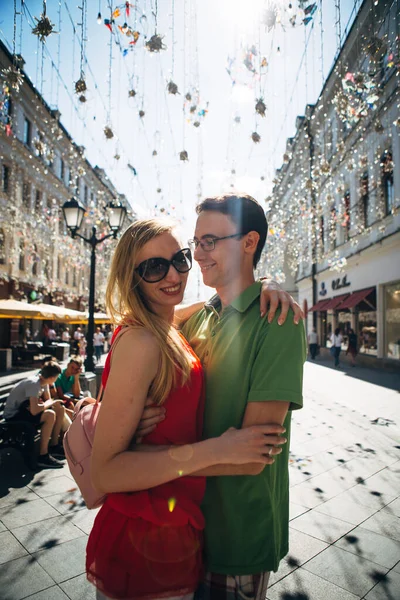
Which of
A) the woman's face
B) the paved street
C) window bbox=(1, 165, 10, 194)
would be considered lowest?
the paved street

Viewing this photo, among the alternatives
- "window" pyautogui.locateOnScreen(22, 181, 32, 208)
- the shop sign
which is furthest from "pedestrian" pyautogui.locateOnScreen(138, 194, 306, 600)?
"window" pyautogui.locateOnScreen(22, 181, 32, 208)

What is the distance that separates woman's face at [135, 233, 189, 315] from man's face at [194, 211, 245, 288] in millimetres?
163

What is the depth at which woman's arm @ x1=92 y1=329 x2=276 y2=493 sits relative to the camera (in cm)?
129

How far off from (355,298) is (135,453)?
66.1 feet

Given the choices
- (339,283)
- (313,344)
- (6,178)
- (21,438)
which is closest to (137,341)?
(21,438)

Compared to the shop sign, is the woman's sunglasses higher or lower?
lower

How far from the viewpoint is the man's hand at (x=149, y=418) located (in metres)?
1.35

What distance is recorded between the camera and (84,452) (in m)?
1.48

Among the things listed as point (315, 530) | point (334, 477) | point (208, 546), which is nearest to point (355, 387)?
point (334, 477)

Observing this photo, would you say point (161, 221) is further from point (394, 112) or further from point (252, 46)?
point (394, 112)

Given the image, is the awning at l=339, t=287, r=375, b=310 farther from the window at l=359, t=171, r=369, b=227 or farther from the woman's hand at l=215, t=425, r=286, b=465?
the woman's hand at l=215, t=425, r=286, b=465

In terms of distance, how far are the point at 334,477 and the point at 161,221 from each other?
15.3 feet

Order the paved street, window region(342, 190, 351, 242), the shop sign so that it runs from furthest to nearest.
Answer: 1. the shop sign
2. window region(342, 190, 351, 242)
3. the paved street

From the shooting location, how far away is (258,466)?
4.48ft
